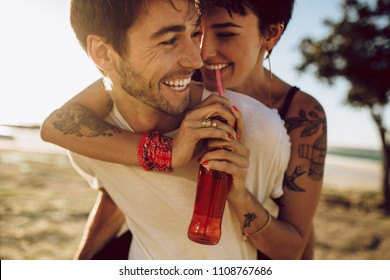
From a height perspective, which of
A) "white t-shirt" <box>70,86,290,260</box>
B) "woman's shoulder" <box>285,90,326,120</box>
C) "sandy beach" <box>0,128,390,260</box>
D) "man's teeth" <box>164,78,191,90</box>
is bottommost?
"sandy beach" <box>0,128,390,260</box>

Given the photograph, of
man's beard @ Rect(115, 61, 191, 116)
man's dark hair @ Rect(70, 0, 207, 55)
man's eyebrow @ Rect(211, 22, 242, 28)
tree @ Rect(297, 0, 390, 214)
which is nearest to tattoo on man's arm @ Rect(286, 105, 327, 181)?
man's eyebrow @ Rect(211, 22, 242, 28)

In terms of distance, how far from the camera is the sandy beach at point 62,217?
5.55 metres

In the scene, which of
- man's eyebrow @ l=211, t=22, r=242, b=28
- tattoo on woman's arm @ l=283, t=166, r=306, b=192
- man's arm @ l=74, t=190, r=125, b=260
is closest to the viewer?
tattoo on woman's arm @ l=283, t=166, r=306, b=192

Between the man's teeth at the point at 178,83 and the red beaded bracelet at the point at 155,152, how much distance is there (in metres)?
0.26

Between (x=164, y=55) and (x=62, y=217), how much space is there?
5.11 metres

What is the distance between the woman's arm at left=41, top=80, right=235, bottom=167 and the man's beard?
17cm

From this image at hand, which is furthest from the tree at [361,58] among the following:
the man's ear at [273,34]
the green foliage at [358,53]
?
the man's ear at [273,34]

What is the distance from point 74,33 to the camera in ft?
7.66

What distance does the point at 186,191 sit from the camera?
2.04 m

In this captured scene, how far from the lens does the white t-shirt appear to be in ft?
6.21

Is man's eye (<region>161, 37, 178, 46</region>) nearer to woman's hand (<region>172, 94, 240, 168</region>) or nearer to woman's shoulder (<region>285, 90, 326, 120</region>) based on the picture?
Result: woman's hand (<region>172, 94, 240, 168</region>)

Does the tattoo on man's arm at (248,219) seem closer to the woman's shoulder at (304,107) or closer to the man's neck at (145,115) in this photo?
the man's neck at (145,115)

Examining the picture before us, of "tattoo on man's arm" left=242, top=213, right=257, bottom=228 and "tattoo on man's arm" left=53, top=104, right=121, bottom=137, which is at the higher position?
"tattoo on man's arm" left=53, top=104, right=121, bottom=137

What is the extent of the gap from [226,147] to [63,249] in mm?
4288
